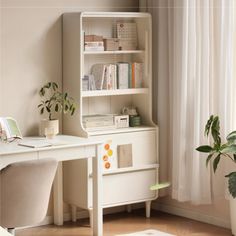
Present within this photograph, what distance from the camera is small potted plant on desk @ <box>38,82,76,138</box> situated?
197 inches

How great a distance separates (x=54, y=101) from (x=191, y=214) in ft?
4.90

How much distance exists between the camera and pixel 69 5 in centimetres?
528

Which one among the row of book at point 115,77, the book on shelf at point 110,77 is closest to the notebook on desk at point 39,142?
the row of book at point 115,77

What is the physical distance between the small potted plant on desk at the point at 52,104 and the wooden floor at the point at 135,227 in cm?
78

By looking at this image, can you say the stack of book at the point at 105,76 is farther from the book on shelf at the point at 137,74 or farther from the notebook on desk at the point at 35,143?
the notebook on desk at the point at 35,143

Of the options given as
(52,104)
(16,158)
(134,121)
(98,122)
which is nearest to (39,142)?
(16,158)

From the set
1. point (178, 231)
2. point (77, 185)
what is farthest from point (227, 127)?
point (77, 185)

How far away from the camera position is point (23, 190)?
401 centimetres

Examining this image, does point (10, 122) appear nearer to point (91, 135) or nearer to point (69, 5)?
point (91, 135)

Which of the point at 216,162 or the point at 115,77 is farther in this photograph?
the point at 115,77

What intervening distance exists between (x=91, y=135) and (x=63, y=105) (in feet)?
1.08

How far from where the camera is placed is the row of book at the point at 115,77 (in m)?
5.26

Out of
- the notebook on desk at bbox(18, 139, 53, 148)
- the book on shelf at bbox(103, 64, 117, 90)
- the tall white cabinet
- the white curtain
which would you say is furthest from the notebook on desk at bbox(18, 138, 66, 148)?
the white curtain

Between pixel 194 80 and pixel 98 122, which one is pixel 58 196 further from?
pixel 194 80
